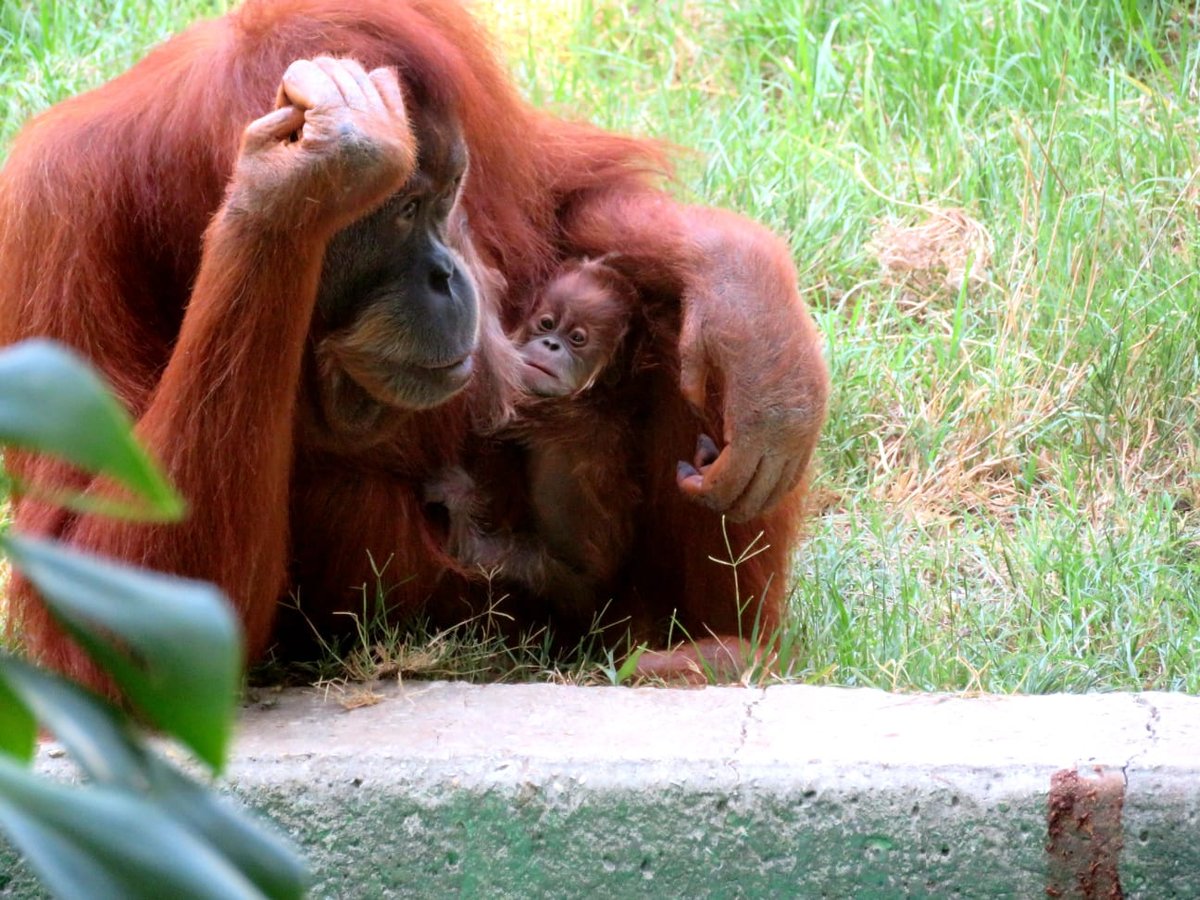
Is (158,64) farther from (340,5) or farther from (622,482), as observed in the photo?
(622,482)

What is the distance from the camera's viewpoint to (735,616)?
2732 millimetres

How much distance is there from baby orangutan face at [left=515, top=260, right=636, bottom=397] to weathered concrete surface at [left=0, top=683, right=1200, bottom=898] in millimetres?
788

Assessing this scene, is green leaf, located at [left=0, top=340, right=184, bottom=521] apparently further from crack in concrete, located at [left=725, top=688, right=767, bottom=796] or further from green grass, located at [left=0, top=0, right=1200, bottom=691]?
green grass, located at [left=0, top=0, right=1200, bottom=691]

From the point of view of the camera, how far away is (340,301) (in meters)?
2.20

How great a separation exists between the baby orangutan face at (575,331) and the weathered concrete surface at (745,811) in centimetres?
79

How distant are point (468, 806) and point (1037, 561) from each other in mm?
1413

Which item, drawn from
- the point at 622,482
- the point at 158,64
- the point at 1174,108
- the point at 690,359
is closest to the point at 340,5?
the point at 158,64

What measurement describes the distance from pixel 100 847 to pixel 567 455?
219cm

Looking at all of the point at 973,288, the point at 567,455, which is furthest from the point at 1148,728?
the point at 973,288

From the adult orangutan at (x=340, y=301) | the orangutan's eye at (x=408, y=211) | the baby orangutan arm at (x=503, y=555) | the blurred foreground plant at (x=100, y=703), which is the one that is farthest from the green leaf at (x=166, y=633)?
the baby orangutan arm at (x=503, y=555)

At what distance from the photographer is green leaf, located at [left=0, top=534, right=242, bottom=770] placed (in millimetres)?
476

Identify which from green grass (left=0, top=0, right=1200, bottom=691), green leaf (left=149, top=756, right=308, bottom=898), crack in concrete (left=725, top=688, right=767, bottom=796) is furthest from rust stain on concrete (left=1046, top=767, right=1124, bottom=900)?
green leaf (left=149, top=756, right=308, bottom=898)

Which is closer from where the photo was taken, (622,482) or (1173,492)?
(622,482)

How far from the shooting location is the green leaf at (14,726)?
524mm
